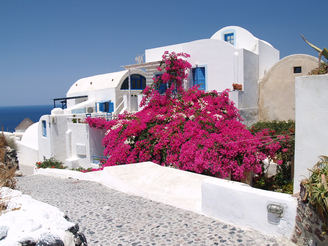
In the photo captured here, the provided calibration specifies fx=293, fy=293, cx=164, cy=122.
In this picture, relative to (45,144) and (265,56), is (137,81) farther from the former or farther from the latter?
(265,56)

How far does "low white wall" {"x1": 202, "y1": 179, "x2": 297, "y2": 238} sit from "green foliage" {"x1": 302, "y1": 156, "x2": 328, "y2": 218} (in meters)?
0.48

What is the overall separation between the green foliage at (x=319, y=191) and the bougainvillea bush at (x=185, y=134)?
195 inches

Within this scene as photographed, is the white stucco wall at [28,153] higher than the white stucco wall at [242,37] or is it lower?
lower

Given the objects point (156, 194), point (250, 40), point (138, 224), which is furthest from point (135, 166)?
point (250, 40)

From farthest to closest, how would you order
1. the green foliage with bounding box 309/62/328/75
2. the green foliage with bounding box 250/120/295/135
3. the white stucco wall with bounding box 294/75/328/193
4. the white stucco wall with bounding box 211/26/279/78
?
the white stucco wall with bounding box 211/26/279/78 < the green foliage with bounding box 250/120/295/135 < the green foliage with bounding box 309/62/328/75 < the white stucco wall with bounding box 294/75/328/193

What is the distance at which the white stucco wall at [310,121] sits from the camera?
15.4ft

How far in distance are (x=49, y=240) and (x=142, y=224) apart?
2.70 metres

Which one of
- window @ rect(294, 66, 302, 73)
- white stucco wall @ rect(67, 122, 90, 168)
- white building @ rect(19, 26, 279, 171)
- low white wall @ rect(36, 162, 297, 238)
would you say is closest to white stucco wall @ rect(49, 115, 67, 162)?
white building @ rect(19, 26, 279, 171)

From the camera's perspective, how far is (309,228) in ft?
12.8

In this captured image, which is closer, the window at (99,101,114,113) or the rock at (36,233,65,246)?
the rock at (36,233,65,246)

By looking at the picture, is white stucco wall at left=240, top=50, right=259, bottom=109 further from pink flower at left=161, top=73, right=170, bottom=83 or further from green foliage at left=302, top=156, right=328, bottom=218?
green foliage at left=302, top=156, right=328, bottom=218

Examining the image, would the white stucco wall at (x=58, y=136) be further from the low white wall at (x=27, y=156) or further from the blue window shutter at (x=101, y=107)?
the blue window shutter at (x=101, y=107)

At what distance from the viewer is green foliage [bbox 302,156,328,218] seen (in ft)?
11.6

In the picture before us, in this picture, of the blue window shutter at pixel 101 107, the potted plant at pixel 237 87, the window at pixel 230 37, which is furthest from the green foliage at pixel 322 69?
the blue window shutter at pixel 101 107
